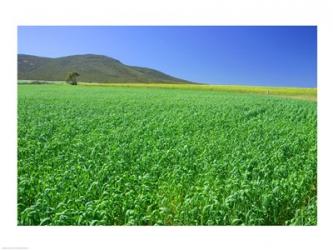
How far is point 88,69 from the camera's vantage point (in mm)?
9031

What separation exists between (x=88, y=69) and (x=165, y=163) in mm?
3337

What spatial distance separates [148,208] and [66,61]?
3231 millimetres

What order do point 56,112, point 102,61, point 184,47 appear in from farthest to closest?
point 56,112, point 102,61, point 184,47

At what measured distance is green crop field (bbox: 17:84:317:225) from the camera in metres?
5.41

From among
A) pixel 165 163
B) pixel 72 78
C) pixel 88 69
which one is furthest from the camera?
pixel 72 78
